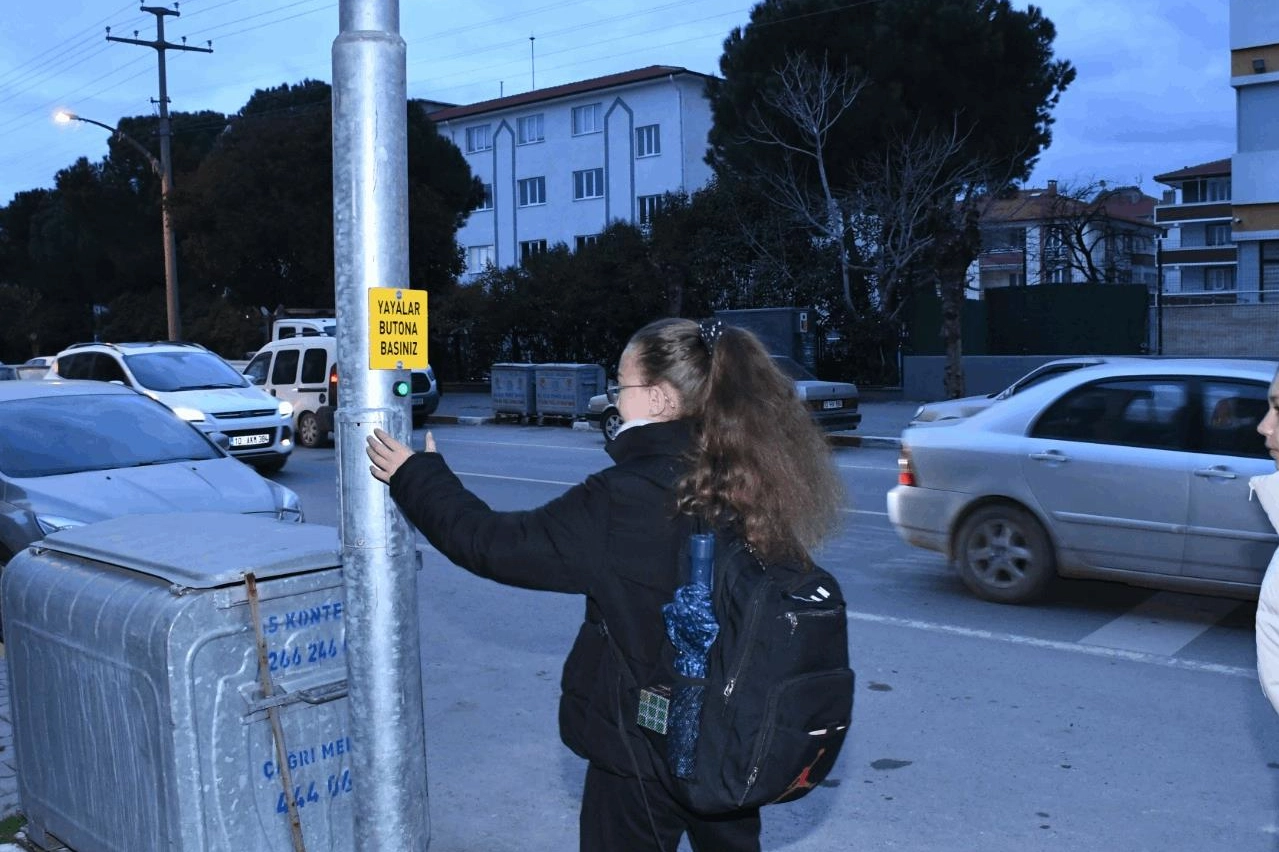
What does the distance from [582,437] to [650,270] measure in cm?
1059

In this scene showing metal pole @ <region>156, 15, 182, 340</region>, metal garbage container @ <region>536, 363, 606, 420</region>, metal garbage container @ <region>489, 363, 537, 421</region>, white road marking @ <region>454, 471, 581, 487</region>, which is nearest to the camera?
white road marking @ <region>454, 471, 581, 487</region>

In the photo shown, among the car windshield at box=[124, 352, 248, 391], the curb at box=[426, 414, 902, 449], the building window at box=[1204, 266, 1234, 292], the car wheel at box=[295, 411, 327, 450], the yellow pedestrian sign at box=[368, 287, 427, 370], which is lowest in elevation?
the curb at box=[426, 414, 902, 449]

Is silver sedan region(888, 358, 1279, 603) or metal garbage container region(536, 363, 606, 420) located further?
metal garbage container region(536, 363, 606, 420)

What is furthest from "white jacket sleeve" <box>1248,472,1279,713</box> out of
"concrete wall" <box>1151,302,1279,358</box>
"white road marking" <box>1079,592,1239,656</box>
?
"concrete wall" <box>1151,302,1279,358</box>

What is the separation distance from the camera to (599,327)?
31.8 metres

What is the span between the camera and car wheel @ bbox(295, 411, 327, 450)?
2055 cm

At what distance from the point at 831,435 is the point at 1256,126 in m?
23.4

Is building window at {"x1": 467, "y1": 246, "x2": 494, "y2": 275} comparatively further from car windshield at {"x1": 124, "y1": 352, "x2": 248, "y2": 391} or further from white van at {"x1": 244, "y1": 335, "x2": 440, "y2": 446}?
car windshield at {"x1": 124, "y1": 352, "x2": 248, "y2": 391}

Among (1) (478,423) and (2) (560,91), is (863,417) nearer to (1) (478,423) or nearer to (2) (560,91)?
(1) (478,423)

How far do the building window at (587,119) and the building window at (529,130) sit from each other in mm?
1799

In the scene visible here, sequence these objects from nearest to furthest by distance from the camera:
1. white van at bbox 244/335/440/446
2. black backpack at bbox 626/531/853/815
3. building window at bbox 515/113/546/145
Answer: black backpack at bbox 626/531/853/815 < white van at bbox 244/335/440/446 < building window at bbox 515/113/546/145

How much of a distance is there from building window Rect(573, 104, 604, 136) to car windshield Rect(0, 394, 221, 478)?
43.1 metres

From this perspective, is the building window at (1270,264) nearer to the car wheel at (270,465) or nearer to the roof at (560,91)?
the roof at (560,91)

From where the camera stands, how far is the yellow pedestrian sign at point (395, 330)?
2.92 meters
